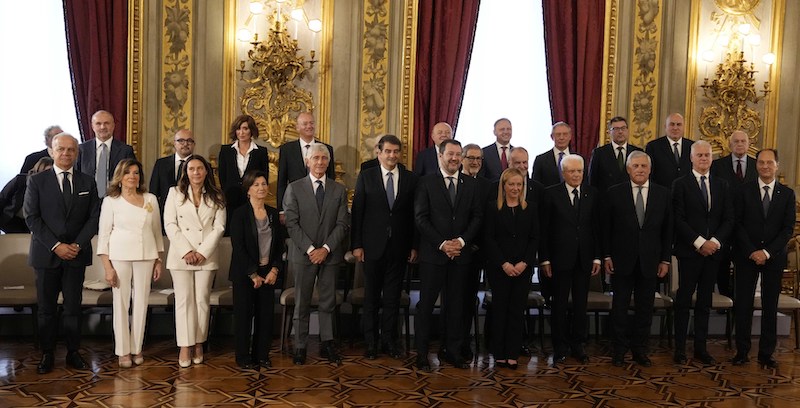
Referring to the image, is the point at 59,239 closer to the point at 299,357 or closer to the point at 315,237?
the point at 315,237

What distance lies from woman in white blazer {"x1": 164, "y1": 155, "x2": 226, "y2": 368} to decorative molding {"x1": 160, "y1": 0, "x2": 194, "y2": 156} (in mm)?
2428

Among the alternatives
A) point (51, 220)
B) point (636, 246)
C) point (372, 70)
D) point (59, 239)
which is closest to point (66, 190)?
point (51, 220)

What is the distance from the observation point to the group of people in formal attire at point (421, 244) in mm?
5523

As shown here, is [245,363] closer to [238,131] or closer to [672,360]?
[238,131]

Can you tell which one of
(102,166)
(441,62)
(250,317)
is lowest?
(250,317)

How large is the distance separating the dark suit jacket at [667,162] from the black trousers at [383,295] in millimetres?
2658

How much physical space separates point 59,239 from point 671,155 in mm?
5067

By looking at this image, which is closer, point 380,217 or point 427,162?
point 380,217

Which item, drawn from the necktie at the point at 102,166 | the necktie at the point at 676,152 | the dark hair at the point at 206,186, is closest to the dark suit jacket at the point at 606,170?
the necktie at the point at 676,152

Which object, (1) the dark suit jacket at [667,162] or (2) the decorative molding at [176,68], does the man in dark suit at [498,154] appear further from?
(2) the decorative molding at [176,68]

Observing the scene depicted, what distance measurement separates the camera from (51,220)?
5.46 m

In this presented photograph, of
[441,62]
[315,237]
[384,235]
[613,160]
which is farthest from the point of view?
[441,62]

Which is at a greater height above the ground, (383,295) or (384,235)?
(384,235)

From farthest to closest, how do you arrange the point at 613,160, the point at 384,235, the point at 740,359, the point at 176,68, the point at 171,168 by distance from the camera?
the point at 176,68 < the point at 613,160 < the point at 171,168 < the point at 740,359 < the point at 384,235
